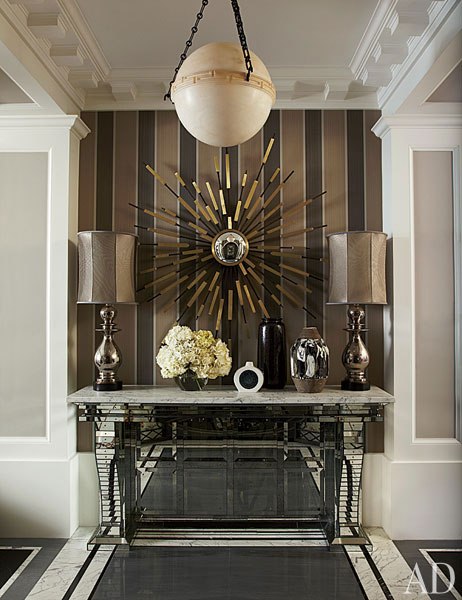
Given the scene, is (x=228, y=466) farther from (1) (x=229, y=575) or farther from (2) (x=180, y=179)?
(2) (x=180, y=179)

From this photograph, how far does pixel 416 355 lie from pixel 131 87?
7.49 ft

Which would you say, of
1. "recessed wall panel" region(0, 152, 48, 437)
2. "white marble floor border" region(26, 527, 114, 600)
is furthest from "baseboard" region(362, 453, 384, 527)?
"recessed wall panel" region(0, 152, 48, 437)

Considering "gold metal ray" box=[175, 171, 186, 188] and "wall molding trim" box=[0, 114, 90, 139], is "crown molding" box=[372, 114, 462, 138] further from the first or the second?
"wall molding trim" box=[0, 114, 90, 139]

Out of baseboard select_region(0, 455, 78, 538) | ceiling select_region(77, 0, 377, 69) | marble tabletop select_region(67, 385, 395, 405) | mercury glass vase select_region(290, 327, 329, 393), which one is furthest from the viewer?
baseboard select_region(0, 455, 78, 538)

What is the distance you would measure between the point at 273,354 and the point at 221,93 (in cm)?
182

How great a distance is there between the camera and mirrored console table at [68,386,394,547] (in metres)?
3.30

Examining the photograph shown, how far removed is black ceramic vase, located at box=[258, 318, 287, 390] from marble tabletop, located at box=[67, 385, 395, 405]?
0.17m

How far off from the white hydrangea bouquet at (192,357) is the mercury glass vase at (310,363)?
0.39 m

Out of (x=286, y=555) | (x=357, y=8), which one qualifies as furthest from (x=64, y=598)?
(x=357, y=8)

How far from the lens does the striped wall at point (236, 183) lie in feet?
12.1

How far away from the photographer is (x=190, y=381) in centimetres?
335

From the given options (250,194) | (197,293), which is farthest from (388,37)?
(197,293)

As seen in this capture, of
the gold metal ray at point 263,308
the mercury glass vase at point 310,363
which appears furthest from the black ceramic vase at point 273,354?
the mercury glass vase at point 310,363

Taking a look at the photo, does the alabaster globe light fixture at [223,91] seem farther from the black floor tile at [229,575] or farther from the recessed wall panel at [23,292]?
the black floor tile at [229,575]
